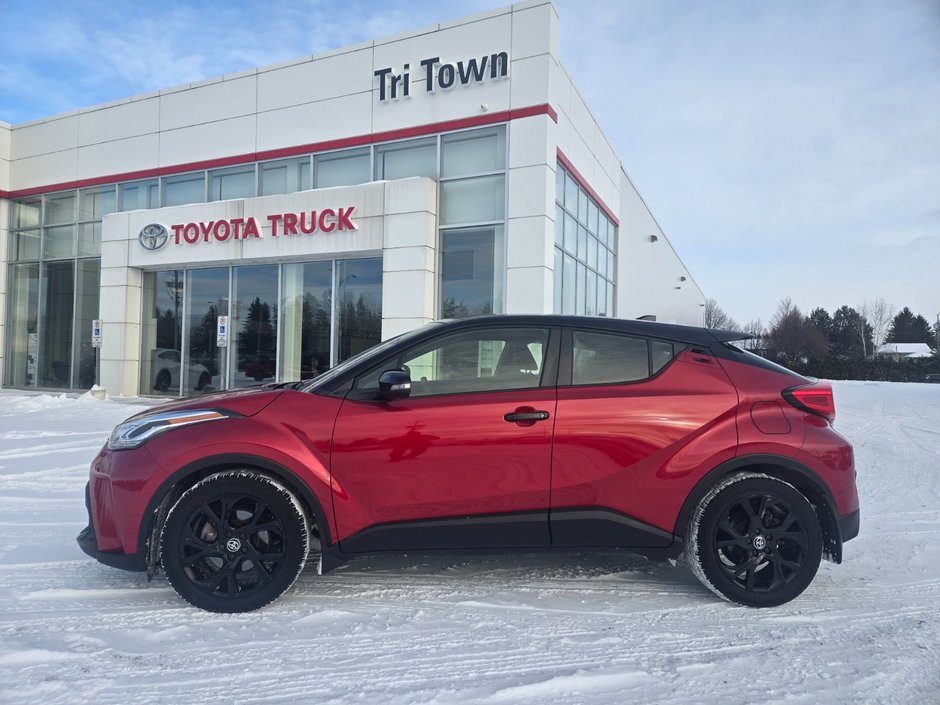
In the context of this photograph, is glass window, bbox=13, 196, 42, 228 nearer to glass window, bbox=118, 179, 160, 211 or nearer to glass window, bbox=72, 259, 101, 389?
glass window, bbox=72, 259, 101, 389

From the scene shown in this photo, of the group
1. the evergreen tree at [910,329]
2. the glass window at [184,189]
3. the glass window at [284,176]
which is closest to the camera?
the glass window at [284,176]

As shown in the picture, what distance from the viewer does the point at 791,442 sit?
127 inches

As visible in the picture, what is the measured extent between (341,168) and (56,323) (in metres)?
10.7

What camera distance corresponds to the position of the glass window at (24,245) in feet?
59.7

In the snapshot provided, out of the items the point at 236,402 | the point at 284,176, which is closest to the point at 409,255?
the point at 284,176

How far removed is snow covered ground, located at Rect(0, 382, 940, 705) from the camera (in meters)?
2.41

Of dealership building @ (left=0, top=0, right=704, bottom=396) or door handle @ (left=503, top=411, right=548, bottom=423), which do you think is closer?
door handle @ (left=503, top=411, right=548, bottom=423)

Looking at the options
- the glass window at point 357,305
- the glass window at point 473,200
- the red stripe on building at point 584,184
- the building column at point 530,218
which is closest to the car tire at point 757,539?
the building column at point 530,218

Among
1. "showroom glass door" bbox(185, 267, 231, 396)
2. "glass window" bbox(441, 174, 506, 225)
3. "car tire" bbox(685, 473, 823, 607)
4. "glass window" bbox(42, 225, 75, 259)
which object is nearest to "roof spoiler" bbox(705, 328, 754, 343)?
"car tire" bbox(685, 473, 823, 607)

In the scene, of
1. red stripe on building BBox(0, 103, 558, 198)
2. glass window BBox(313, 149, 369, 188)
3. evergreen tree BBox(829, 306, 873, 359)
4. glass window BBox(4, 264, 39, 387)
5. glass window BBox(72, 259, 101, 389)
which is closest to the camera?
red stripe on building BBox(0, 103, 558, 198)

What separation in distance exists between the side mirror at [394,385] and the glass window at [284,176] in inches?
464

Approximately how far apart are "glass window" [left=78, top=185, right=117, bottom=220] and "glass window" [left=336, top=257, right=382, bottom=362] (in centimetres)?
773

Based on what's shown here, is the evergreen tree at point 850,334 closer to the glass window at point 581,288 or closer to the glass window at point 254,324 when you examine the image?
the glass window at point 581,288

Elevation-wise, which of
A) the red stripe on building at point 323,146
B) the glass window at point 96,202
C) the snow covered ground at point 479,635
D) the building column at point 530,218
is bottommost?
the snow covered ground at point 479,635
